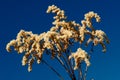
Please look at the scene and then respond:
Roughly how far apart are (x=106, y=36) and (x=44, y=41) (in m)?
4.53

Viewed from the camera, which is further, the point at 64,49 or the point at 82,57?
the point at 64,49

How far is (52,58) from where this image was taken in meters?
30.4

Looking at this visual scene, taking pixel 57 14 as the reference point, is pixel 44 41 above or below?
below

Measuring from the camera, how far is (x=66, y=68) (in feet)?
96.7

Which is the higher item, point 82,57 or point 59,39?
point 59,39

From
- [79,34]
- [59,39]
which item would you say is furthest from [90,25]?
[59,39]

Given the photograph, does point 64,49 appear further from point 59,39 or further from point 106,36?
point 106,36

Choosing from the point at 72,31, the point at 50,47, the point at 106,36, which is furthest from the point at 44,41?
the point at 106,36

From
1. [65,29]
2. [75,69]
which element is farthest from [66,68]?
[65,29]

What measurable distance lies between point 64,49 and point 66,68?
133 centimetres

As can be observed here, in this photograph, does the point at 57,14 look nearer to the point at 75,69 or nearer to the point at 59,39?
the point at 59,39

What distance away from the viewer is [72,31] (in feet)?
99.9

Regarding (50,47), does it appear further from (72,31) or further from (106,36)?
(106,36)

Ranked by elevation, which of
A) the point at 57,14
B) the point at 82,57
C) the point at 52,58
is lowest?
the point at 82,57
